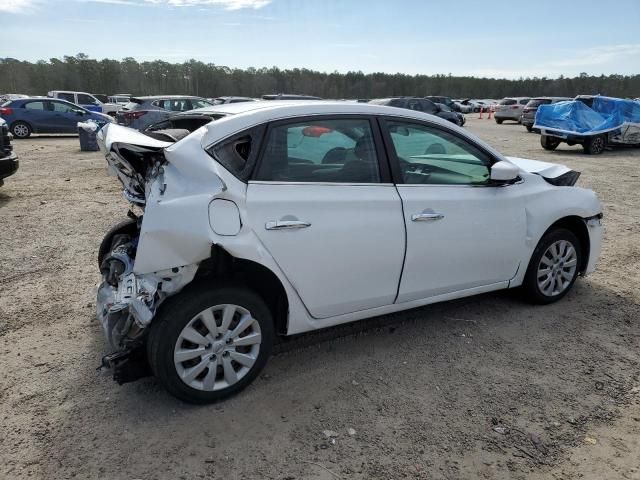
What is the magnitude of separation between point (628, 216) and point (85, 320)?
24.8 feet

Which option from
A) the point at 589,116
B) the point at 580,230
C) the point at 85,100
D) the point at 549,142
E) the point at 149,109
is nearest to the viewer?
the point at 580,230

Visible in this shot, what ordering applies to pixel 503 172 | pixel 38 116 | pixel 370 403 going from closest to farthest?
pixel 370 403 → pixel 503 172 → pixel 38 116

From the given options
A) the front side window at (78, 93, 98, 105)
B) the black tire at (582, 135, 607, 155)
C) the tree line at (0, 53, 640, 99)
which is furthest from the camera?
the tree line at (0, 53, 640, 99)

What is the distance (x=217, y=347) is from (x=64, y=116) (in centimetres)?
1957

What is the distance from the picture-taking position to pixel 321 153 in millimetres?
3086

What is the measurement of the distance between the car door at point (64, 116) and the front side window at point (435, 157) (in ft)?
61.7

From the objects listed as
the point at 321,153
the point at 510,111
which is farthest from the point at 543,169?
the point at 510,111

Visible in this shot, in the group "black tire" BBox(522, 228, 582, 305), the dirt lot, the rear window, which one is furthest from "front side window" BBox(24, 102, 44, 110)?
the rear window

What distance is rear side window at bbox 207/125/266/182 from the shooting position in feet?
9.09

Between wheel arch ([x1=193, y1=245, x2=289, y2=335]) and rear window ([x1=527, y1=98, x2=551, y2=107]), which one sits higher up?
rear window ([x1=527, y1=98, x2=551, y2=107])

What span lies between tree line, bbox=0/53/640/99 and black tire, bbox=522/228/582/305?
60.3 m

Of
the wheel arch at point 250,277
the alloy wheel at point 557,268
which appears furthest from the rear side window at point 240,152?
the alloy wheel at point 557,268

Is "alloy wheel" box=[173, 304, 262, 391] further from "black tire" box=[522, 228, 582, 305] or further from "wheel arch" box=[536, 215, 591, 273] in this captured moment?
"wheel arch" box=[536, 215, 591, 273]

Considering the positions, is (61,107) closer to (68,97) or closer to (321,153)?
(68,97)
